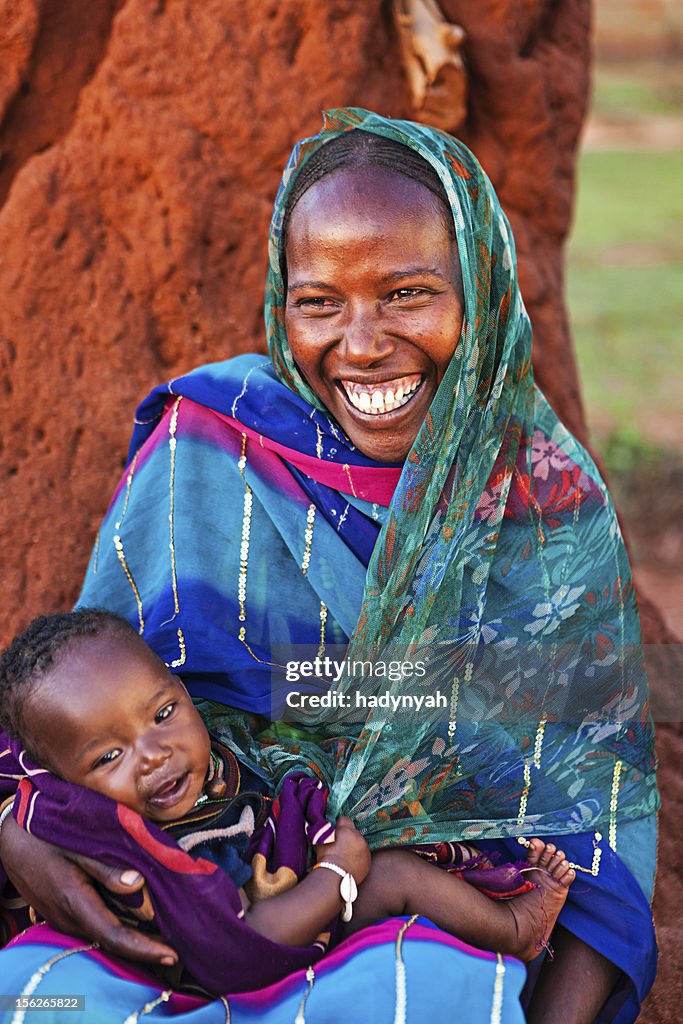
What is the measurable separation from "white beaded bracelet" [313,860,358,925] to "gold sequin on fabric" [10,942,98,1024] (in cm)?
42

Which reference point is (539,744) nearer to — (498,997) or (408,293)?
(498,997)

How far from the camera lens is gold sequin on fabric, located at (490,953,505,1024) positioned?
2.04 metres

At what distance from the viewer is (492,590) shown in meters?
2.60

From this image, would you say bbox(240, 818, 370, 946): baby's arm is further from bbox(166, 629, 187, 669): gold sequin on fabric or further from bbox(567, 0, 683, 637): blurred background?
bbox(567, 0, 683, 637): blurred background

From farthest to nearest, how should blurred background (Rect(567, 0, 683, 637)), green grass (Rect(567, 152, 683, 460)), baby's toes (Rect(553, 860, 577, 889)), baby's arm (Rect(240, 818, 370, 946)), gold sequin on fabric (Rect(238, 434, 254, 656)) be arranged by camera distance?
1. green grass (Rect(567, 152, 683, 460))
2. blurred background (Rect(567, 0, 683, 637))
3. gold sequin on fabric (Rect(238, 434, 254, 656))
4. baby's toes (Rect(553, 860, 577, 889))
5. baby's arm (Rect(240, 818, 370, 946))

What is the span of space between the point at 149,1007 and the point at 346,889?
0.37 metres

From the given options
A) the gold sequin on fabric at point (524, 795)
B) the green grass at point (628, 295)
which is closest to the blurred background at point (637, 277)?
the green grass at point (628, 295)

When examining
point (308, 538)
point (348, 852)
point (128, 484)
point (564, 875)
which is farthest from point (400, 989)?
point (128, 484)

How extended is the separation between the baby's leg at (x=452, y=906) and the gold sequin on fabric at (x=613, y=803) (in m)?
0.24

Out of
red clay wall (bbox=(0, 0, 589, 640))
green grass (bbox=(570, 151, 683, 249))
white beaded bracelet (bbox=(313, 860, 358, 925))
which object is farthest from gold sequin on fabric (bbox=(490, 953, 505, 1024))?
green grass (bbox=(570, 151, 683, 249))

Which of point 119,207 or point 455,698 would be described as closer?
point 455,698

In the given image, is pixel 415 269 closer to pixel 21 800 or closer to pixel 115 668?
pixel 115 668

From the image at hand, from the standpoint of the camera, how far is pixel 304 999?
78.7 inches

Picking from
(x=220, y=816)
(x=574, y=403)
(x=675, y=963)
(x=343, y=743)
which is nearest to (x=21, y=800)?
(x=220, y=816)
